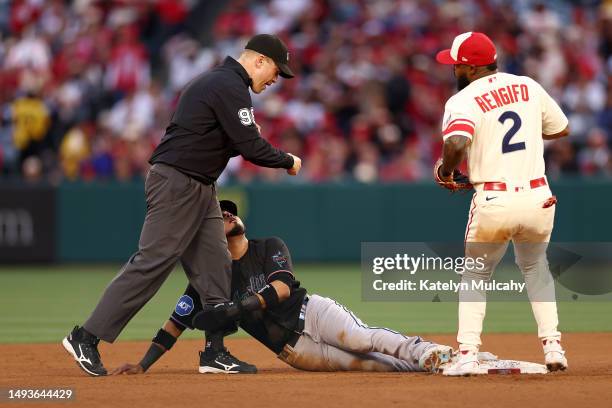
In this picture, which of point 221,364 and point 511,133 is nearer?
point 511,133

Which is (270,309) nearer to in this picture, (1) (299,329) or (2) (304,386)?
(1) (299,329)

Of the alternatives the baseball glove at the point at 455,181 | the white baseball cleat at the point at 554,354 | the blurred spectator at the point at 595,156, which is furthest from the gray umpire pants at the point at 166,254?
the blurred spectator at the point at 595,156

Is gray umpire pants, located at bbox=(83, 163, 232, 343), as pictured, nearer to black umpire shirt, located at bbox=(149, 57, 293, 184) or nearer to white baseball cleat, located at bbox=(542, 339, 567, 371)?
black umpire shirt, located at bbox=(149, 57, 293, 184)

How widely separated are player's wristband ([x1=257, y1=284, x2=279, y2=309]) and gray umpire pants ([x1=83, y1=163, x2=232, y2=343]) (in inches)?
11.2

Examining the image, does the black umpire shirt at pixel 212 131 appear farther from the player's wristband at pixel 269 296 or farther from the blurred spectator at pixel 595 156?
the blurred spectator at pixel 595 156

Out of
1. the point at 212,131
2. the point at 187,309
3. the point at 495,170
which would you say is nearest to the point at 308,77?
the point at 212,131

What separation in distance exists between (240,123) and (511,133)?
1665mm

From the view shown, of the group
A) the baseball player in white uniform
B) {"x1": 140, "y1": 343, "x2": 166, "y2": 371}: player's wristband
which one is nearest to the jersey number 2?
the baseball player in white uniform

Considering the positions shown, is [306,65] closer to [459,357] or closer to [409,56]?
[409,56]

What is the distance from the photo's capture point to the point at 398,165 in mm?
17344

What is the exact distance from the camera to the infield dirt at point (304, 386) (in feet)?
19.9

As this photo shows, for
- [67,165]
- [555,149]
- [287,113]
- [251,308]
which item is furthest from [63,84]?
[251,308]

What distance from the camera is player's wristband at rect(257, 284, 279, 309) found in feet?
23.5

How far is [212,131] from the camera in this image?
289 inches
